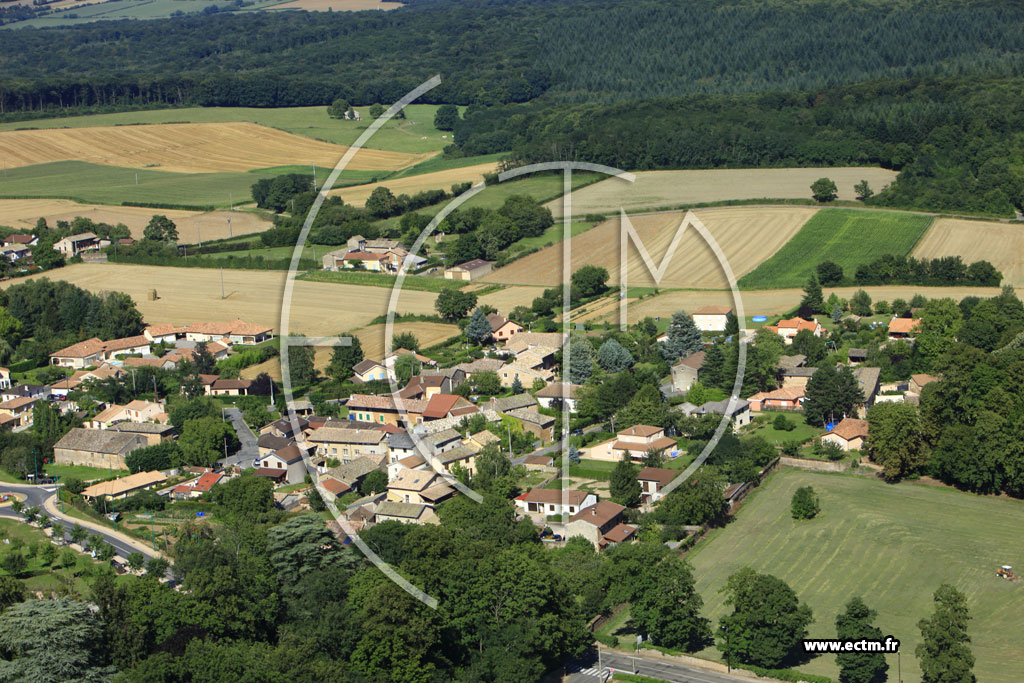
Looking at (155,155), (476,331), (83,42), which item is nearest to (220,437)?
(476,331)

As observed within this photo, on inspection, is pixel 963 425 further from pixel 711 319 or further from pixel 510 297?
pixel 510 297

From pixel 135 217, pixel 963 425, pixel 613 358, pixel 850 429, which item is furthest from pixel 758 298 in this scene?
pixel 135 217

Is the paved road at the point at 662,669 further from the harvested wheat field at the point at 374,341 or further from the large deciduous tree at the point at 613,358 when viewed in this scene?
the harvested wheat field at the point at 374,341

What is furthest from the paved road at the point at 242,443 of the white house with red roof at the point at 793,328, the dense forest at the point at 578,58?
the dense forest at the point at 578,58

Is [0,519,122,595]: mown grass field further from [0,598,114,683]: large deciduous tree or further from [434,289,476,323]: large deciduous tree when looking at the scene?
[434,289,476,323]: large deciduous tree

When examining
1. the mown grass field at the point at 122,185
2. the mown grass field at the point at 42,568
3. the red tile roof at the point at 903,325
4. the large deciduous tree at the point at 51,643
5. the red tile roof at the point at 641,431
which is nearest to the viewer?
the large deciduous tree at the point at 51,643
